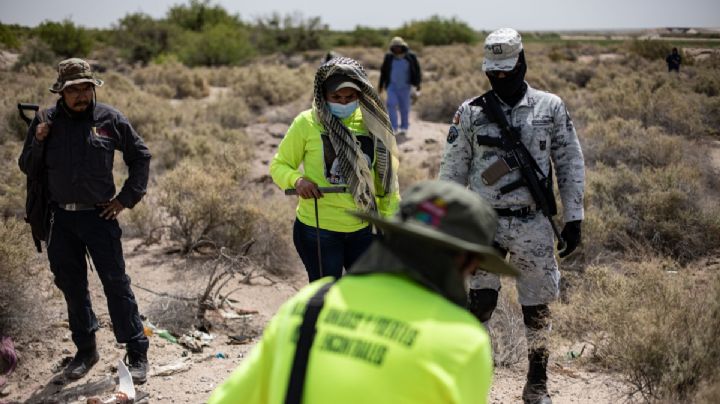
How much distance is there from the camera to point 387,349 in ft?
5.23

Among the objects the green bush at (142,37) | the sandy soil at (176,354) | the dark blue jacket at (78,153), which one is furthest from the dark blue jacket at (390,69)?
the green bush at (142,37)

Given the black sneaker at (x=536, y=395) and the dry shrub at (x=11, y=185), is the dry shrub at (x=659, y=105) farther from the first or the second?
the dry shrub at (x=11, y=185)

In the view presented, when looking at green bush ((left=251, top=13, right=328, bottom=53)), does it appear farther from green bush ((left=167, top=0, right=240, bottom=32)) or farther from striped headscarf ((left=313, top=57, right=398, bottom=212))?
striped headscarf ((left=313, top=57, right=398, bottom=212))

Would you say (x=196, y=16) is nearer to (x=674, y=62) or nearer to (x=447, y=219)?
(x=674, y=62)

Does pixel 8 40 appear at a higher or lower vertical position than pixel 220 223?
higher

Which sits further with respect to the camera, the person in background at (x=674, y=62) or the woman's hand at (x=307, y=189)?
the person in background at (x=674, y=62)

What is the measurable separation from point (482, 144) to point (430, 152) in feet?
28.1

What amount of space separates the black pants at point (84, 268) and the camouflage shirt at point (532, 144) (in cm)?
228

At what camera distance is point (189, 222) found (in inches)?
312

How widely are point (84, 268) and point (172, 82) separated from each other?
17.7 meters

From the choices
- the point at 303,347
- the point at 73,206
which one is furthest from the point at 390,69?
the point at 303,347

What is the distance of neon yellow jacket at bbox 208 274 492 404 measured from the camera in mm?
1576

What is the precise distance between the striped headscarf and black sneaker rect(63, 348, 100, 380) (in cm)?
222

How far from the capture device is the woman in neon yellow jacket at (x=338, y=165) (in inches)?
160
